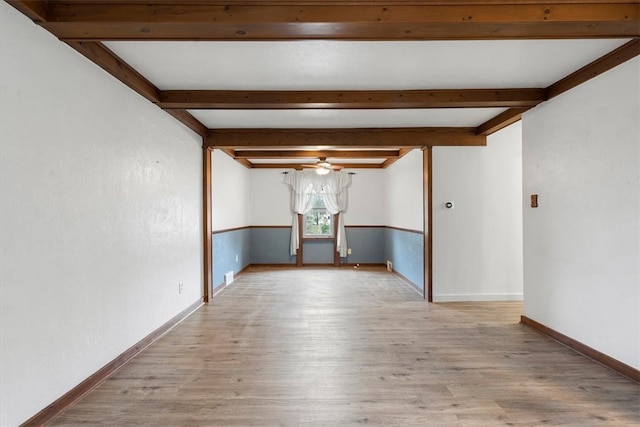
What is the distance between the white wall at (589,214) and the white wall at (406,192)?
1635 millimetres

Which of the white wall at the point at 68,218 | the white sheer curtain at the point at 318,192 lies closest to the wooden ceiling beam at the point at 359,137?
the white wall at the point at 68,218

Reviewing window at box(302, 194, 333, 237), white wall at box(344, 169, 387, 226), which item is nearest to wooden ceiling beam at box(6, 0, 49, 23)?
window at box(302, 194, 333, 237)

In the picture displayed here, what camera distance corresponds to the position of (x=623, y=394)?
2115 mm

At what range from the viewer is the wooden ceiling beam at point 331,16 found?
1792mm

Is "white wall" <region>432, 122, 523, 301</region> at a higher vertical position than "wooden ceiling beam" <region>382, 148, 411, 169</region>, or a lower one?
lower

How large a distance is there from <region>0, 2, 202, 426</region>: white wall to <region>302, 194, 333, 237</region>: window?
170 inches

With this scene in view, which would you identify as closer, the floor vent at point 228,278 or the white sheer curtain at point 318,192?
the floor vent at point 228,278

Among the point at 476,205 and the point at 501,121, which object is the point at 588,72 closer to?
the point at 501,121

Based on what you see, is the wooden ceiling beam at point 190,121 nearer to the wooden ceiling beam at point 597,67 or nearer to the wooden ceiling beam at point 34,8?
the wooden ceiling beam at point 34,8

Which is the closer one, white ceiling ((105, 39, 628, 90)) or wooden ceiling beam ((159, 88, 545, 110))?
white ceiling ((105, 39, 628, 90))

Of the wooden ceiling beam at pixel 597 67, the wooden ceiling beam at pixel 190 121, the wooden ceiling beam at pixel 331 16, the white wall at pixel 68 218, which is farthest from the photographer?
the wooden ceiling beam at pixel 190 121

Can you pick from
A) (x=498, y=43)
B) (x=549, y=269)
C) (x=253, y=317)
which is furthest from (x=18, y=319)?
(x=549, y=269)

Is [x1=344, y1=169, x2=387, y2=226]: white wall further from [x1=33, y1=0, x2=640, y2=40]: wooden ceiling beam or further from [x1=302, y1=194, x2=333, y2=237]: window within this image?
[x1=33, y1=0, x2=640, y2=40]: wooden ceiling beam

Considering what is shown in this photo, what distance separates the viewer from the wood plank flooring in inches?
75.7
